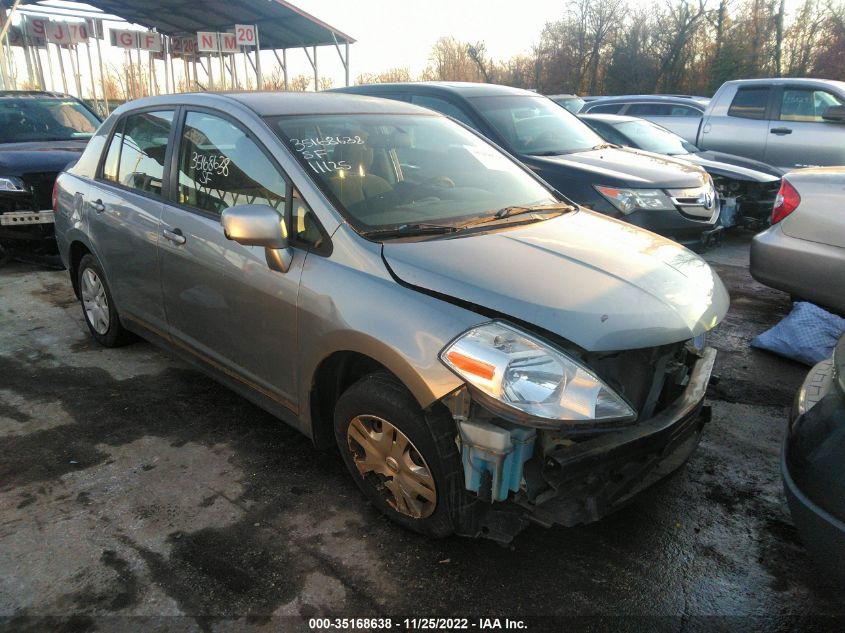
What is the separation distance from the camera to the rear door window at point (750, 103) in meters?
9.47

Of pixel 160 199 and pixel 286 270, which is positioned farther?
pixel 160 199

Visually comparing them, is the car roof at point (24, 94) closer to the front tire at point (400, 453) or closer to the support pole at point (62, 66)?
the front tire at point (400, 453)

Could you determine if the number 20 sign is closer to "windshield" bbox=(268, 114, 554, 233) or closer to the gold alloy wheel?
"windshield" bbox=(268, 114, 554, 233)

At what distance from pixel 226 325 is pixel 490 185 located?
61.3 inches

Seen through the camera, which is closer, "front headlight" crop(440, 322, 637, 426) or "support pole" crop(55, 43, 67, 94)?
"front headlight" crop(440, 322, 637, 426)

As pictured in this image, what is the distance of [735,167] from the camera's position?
7.95m

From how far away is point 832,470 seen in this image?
1863 mm

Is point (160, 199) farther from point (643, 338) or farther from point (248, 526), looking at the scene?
point (643, 338)

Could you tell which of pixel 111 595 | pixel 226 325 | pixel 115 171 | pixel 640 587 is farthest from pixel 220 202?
Result: pixel 640 587

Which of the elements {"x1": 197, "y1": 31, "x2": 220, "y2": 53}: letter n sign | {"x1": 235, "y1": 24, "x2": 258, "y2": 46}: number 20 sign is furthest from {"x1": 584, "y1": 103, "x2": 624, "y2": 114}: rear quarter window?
{"x1": 197, "y1": 31, "x2": 220, "y2": 53}: letter n sign

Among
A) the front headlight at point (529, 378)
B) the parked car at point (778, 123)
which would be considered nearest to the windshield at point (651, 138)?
the parked car at point (778, 123)

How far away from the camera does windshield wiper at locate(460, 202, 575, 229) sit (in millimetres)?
2917

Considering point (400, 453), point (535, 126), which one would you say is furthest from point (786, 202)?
point (400, 453)

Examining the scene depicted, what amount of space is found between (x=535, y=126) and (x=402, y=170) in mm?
3692
